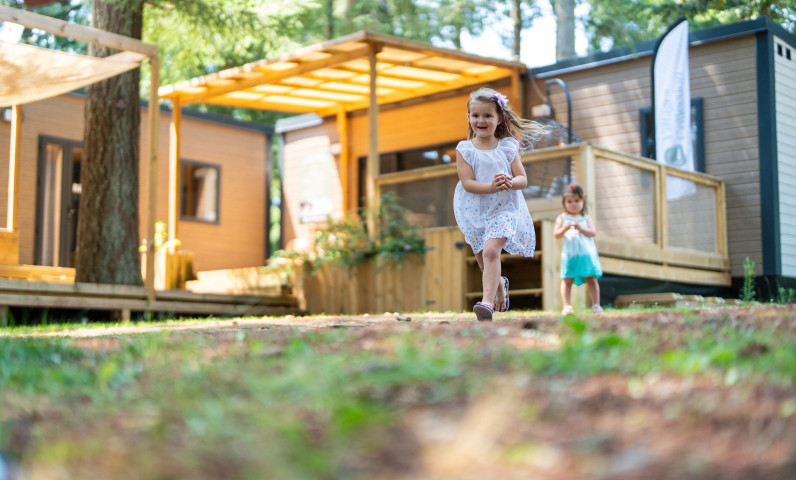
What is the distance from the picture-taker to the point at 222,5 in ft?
40.0

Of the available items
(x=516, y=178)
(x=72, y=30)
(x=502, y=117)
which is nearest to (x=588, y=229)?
(x=502, y=117)

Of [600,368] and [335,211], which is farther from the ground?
[335,211]

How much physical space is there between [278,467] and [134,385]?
3.25 ft

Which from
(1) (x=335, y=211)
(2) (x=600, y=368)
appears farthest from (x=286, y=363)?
(1) (x=335, y=211)

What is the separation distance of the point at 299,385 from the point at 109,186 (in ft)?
29.8

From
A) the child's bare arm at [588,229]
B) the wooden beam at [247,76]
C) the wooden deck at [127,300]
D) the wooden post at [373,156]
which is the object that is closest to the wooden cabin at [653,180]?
the wooden post at [373,156]

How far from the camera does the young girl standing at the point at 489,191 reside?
19.9 feet

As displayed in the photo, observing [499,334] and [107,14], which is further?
[107,14]

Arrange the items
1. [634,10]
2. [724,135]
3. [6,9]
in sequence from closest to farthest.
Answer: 1. [6,9]
2. [724,135]
3. [634,10]

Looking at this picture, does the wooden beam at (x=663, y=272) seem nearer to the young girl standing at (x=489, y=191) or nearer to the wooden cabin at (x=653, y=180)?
the wooden cabin at (x=653, y=180)

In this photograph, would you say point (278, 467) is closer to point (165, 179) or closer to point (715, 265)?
point (715, 265)

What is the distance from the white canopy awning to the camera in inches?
358

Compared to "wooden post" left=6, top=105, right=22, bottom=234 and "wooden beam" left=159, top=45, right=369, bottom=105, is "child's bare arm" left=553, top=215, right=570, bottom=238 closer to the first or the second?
"wooden beam" left=159, top=45, right=369, bottom=105

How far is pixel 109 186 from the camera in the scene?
10.8 meters
